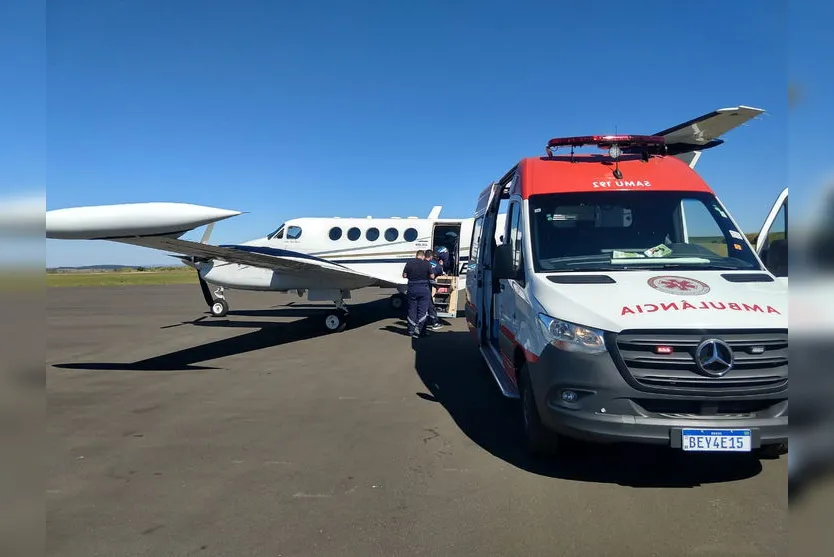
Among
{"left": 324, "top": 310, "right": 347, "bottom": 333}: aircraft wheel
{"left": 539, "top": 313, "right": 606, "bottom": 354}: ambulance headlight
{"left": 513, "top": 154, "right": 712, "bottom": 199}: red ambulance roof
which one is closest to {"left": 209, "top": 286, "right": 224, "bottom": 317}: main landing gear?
{"left": 324, "top": 310, "right": 347, "bottom": 333}: aircraft wheel

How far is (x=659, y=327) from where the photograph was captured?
3633mm

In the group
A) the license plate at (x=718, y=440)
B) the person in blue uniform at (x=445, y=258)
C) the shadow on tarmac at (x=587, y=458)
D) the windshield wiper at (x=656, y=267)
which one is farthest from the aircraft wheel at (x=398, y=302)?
the license plate at (x=718, y=440)

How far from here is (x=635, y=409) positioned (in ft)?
12.1

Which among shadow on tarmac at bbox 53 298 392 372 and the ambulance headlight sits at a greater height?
the ambulance headlight

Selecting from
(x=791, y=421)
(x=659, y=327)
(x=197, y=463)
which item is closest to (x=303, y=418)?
(x=197, y=463)

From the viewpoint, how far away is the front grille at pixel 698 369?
355 cm

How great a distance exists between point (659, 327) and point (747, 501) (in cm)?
148

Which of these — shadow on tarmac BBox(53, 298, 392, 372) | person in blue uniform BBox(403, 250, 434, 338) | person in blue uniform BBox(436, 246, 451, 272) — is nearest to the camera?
shadow on tarmac BBox(53, 298, 392, 372)

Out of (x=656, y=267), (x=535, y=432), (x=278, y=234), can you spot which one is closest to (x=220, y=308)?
(x=278, y=234)

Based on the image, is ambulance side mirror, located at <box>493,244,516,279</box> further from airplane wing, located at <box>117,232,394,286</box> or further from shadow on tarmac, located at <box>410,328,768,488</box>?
airplane wing, located at <box>117,232,394,286</box>

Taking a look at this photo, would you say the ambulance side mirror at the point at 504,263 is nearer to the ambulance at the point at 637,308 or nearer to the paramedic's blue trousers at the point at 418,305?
the ambulance at the point at 637,308

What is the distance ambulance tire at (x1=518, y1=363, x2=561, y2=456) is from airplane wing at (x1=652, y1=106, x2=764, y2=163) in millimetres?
3640

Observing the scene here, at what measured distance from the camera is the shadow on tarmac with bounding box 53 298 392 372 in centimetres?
923

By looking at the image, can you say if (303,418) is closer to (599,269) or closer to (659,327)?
(599,269)
